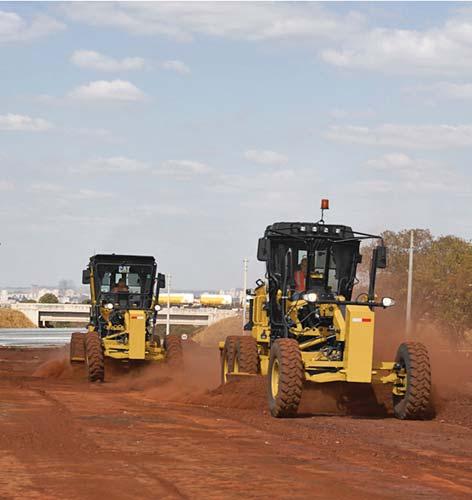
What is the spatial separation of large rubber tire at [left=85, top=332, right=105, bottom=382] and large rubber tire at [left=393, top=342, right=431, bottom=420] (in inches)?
437

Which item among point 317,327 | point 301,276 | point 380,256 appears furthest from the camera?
point 301,276

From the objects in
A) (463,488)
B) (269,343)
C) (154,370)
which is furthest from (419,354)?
(154,370)

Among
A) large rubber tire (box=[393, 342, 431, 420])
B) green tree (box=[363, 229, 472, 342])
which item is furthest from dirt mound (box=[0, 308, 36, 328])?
large rubber tire (box=[393, 342, 431, 420])

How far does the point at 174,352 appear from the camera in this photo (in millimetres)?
28766

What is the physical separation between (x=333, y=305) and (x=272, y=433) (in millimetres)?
4019

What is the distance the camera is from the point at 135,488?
1015 cm

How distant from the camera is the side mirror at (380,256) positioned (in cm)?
1858

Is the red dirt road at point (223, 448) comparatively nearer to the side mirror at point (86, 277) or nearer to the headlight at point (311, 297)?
the headlight at point (311, 297)

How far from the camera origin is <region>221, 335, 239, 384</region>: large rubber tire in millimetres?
22375

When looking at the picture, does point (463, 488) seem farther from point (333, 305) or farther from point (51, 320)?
point (51, 320)

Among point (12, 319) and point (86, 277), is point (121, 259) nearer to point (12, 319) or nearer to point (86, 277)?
point (86, 277)

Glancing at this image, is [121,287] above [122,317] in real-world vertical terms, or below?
above

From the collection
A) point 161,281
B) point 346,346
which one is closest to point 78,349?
point 161,281

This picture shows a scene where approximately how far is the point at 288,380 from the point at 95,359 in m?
10.7
